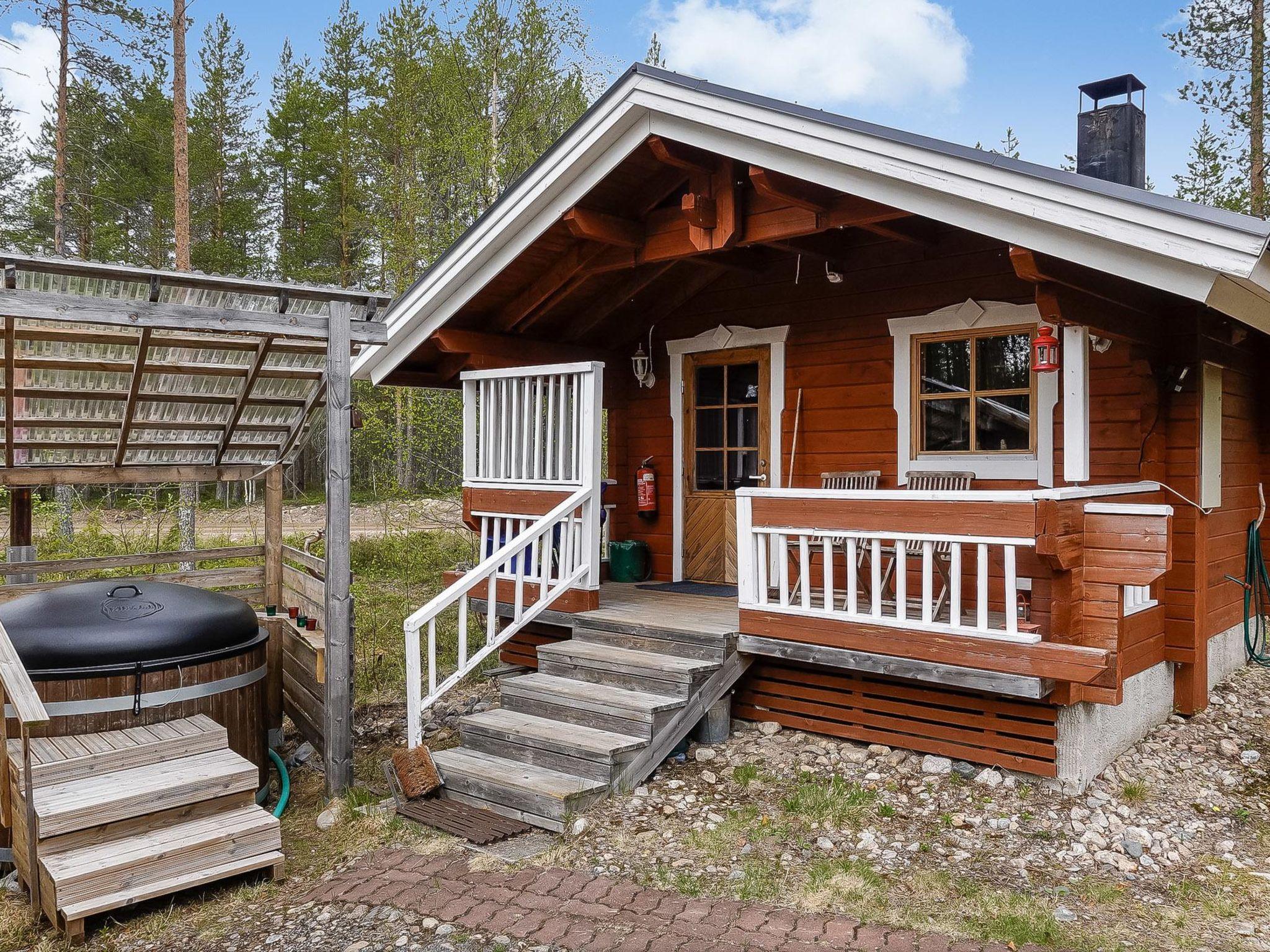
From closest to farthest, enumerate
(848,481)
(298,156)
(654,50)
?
(848,481) < (654,50) < (298,156)

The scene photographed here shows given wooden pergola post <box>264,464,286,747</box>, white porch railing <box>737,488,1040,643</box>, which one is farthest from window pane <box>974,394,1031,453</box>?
wooden pergola post <box>264,464,286,747</box>

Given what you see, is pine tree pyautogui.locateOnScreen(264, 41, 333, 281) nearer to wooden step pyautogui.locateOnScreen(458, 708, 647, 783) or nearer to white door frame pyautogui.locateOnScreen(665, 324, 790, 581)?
white door frame pyautogui.locateOnScreen(665, 324, 790, 581)

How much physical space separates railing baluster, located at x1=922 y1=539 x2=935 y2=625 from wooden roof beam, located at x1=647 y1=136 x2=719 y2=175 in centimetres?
260

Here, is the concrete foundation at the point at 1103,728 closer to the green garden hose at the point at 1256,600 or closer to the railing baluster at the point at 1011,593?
the railing baluster at the point at 1011,593

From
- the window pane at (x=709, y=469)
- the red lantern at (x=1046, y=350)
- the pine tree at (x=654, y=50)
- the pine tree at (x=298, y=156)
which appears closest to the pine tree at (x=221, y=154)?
the pine tree at (x=298, y=156)

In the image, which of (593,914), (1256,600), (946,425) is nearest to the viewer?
(593,914)

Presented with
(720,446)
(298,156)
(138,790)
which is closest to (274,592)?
(138,790)

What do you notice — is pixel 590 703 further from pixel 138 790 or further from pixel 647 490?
pixel 647 490

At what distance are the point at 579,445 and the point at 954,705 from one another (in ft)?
9.19

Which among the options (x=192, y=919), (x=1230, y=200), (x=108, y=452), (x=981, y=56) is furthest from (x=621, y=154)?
(x=981, y=56)

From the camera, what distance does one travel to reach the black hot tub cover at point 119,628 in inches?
177

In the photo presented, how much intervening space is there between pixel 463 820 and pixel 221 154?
64.1 ft

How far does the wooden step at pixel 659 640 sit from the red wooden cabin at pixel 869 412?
0.05m

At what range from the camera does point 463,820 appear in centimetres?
450
